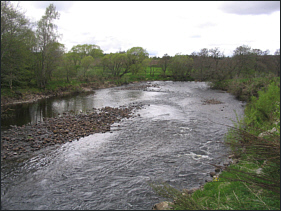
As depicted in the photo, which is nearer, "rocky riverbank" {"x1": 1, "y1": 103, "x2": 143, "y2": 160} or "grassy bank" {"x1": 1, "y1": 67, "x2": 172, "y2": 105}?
"rocky riverbank" {"x1": 1, "y1": 103, "x2": 143, "y2": 160}

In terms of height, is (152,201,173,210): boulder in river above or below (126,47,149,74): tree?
below

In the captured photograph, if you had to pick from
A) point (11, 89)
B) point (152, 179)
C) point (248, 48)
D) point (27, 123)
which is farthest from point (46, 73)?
point (248, 48)

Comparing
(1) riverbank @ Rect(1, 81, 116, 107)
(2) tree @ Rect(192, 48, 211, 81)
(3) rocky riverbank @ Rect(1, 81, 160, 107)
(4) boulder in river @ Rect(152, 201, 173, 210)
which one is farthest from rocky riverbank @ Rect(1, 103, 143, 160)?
(2) tree @ Rect(192, 48, 211, 81)

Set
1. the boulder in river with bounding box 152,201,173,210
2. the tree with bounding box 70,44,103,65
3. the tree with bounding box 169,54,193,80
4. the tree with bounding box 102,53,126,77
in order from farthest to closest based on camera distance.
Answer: the tree with bounding box 70,44,103,65
the tree with bounding box 169,54,193,80
the tree with bounding box 102,53,126,77
the boulder in river with bounding box 152,201,173,210

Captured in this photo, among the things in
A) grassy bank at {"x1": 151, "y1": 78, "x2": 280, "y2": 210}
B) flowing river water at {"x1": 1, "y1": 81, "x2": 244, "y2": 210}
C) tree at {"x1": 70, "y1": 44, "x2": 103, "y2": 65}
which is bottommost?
flowing river water at {"x1": 1, "y1": 81, "x2": 244, "y2": 210}

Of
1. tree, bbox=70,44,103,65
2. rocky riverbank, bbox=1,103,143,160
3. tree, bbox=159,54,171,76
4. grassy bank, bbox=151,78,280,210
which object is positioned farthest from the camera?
tree, bbox=159,54,171,76

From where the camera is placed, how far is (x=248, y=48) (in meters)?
57.5

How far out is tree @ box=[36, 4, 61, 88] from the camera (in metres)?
34.6

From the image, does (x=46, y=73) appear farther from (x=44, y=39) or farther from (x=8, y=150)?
(x=8, y=150)

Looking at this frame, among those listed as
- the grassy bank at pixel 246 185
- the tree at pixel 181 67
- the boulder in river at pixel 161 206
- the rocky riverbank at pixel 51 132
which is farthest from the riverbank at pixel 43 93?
the tree at pixel 181 67

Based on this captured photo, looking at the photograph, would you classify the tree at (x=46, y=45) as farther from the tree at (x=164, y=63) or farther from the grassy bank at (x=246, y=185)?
the tree at (x=164, y=63)

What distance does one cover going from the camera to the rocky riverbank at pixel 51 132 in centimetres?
1259

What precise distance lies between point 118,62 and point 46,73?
31.1 m

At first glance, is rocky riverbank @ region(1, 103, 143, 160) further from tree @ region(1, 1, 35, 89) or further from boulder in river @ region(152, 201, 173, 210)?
tree @ region(1, 1, 35, 89)
